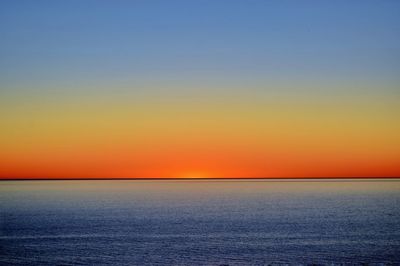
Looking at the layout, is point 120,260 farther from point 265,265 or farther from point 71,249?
point 265,265

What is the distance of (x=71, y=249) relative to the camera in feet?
277

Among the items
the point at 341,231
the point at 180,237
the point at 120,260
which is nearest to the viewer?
the point at 120,260

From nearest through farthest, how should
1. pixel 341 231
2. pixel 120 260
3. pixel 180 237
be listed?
1. pixel 120 260
2. pixel 180 237
3. pixel 341 231

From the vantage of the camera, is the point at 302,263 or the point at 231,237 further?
the point at 231,237

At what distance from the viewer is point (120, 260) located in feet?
246

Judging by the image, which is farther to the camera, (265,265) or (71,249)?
(71,249)

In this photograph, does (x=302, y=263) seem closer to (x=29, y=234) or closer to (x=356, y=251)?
(x=356, y=251)

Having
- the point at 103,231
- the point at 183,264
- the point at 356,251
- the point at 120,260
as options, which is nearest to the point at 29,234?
the point at 103,231

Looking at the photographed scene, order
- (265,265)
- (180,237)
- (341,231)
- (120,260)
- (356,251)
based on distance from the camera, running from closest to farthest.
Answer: (265,265)
(120,260)
(356,251)
(180,237)
(341,231)

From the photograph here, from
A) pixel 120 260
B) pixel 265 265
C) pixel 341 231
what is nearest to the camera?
pixel 265 265

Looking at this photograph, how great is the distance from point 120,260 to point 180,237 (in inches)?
1003

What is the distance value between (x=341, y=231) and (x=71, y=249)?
55.1m

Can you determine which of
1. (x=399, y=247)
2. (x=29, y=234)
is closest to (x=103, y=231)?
(x=29, y=234)

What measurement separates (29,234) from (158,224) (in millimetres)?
30856
